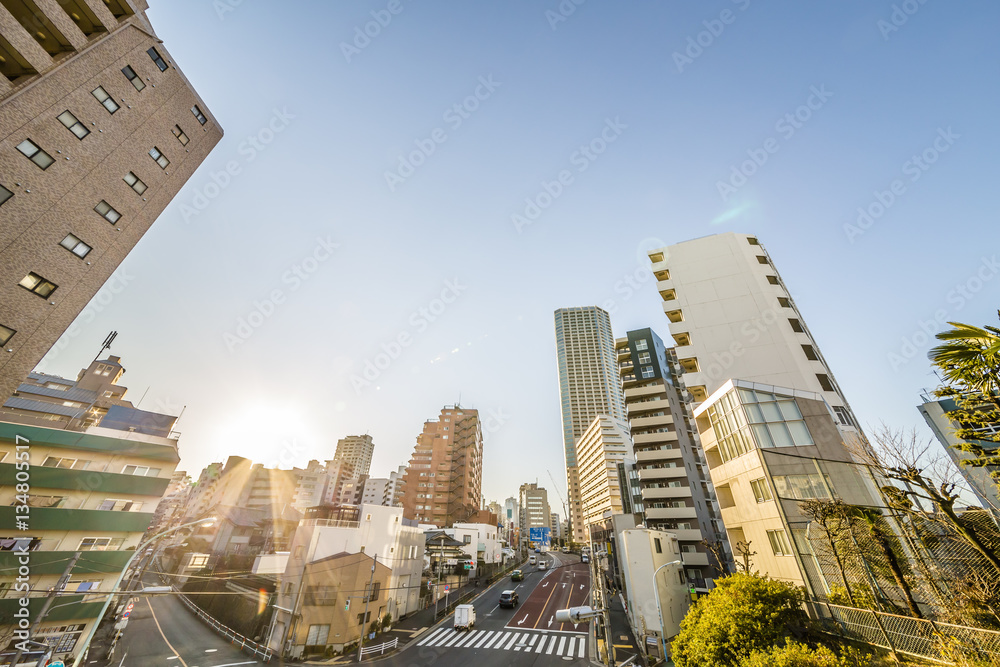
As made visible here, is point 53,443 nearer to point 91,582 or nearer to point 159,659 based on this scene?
point 91,582

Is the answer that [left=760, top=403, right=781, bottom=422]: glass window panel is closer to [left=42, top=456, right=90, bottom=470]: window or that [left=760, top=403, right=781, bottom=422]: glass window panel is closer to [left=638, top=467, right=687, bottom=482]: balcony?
[left=638, top=467, right=687, bottom=482]: balcony

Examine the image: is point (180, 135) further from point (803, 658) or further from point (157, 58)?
point (803, 658)

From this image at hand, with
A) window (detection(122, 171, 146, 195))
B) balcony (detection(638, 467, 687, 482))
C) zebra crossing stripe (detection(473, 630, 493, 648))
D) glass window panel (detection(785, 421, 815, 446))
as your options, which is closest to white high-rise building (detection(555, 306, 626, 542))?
balcony (detection(638, 467, 687, 482))

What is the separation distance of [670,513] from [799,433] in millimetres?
27818

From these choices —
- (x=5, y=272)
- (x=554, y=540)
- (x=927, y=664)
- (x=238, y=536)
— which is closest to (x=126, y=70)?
(x=5, y=272)

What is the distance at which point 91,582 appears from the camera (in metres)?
22.8

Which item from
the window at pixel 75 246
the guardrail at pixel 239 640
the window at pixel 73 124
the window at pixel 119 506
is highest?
the window at pixel 73 124

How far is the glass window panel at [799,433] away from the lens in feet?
65.4

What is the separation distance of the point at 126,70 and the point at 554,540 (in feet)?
539

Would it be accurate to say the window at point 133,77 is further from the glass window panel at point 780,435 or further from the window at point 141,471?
the glass window panel at point 780,435

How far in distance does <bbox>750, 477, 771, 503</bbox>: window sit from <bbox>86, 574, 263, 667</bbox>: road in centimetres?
3471

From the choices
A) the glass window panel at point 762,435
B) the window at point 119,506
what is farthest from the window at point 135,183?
the glass window panel at point 762,435

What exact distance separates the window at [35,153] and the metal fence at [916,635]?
3736 centimetres

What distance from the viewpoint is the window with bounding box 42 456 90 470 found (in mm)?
23688
